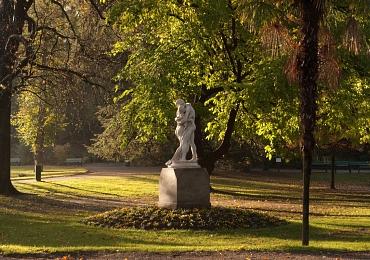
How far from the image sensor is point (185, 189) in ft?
53.8

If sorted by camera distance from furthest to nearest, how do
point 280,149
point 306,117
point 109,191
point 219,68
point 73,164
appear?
point 73,164, point 109,191, point 280,149, point 219,68, point 306,117

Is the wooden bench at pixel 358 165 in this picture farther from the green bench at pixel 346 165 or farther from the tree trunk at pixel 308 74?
the tree trunk at pixel 308 74

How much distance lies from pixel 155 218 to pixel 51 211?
253 inches

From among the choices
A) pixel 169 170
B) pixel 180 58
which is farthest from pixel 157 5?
pixel 169 170

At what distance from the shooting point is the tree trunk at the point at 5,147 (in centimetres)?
2511

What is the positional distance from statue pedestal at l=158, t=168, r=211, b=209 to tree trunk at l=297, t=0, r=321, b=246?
5.18 meters

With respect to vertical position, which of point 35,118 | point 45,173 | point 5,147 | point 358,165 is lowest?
point 45,173

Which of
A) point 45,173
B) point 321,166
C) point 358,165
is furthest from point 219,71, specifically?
point 358,165

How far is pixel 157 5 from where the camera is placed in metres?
21.5

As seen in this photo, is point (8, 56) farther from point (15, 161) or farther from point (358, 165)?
point (15, 161)

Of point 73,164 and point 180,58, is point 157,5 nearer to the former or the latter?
point 180,58

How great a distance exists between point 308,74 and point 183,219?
6.02 m

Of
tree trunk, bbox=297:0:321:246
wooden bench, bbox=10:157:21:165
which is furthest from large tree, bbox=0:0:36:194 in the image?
wooden bench, bbox=10:157:21:165

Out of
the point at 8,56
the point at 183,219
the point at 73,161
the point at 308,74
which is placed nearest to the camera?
the point at 308,74
